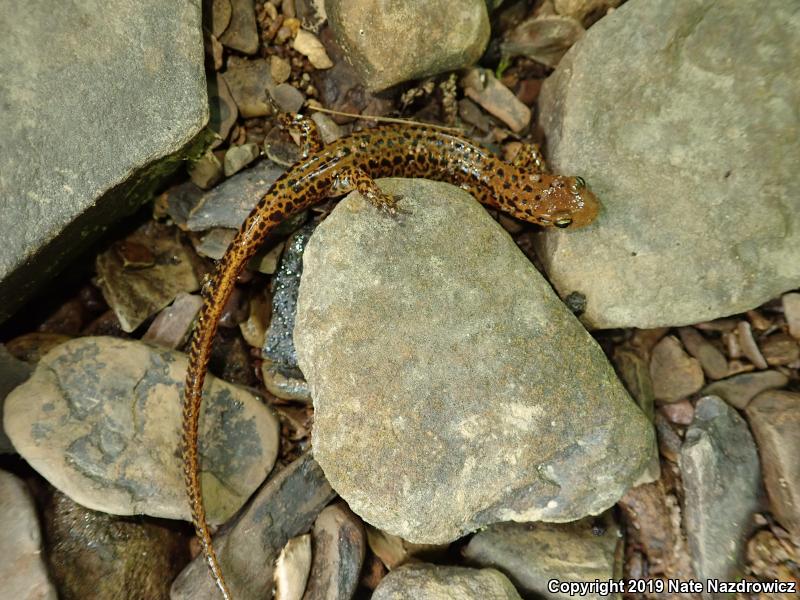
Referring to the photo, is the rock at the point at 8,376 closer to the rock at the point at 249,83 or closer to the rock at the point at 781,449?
the rock at the point at 249,83

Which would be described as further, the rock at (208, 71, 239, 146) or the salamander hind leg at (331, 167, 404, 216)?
the rock at (208, 71, 239, 146)

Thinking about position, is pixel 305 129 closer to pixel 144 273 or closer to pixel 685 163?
pixel 144 273

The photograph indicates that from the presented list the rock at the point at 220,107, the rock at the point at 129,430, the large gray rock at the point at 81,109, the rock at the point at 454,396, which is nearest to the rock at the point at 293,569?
the rock at the point at 129,430

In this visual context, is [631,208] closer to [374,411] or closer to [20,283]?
[374,411]

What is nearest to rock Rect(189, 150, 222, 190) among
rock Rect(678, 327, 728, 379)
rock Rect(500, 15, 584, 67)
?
rock Rect(500, 15, 584, 67)

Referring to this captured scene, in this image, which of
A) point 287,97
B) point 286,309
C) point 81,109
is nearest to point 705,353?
point 286,309

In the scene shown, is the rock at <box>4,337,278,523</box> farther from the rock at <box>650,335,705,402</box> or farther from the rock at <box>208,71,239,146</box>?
the rock at <box>650,335,705,402</box>
